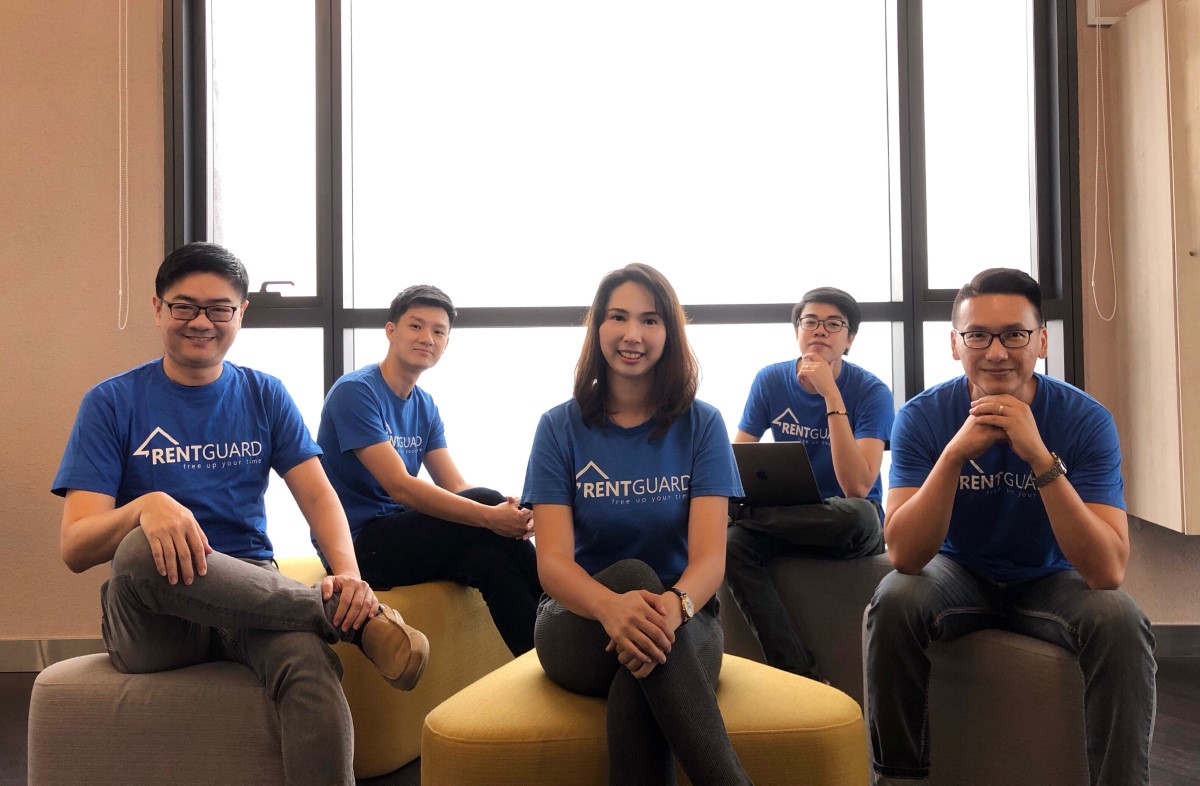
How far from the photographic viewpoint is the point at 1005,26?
334 centimetres

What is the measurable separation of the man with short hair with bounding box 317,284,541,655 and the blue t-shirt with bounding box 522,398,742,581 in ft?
1.79

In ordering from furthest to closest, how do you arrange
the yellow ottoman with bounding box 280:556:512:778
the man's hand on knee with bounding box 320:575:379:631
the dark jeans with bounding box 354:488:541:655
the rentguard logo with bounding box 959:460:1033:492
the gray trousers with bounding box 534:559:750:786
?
the dark jeans with bounding box 354:488:541:655
the yellow ottoman with bounding box 280:556:512:778
the rentguard logo with bounding box 959:460:1033:492
the man's hand on knee with bounding box 320:575:379:631
the gray trousers with bounding box 534:559:750:786

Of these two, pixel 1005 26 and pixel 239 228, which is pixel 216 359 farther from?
pixel 1005 26

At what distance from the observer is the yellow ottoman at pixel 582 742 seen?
1.45 m

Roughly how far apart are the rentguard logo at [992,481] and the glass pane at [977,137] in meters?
1.62

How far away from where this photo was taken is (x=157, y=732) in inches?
63.7

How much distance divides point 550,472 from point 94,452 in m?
0.92

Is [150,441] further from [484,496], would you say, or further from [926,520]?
[926,520]

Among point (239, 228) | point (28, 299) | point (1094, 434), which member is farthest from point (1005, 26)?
point (28, 299)

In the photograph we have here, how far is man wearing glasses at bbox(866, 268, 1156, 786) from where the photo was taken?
62.2 inches

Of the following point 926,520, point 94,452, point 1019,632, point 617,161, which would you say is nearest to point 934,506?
point 926,520

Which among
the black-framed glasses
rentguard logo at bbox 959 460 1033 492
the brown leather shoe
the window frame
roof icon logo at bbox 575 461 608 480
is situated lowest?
→ the brown leather shoe

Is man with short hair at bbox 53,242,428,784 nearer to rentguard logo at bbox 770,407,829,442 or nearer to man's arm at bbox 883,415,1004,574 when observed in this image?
man's arm at bbox 883,415,1004,574

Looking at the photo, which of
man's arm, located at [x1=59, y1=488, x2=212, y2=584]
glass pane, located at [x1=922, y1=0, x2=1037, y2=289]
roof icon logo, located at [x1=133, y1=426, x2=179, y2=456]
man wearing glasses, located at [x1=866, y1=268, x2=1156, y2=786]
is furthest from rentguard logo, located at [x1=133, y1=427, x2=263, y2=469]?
glass pane, located at [x1=922, y1=0, x2=1037, y2=289]
